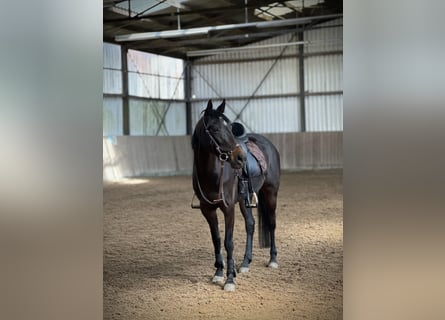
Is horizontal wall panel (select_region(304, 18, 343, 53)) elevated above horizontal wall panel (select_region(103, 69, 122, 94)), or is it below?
above

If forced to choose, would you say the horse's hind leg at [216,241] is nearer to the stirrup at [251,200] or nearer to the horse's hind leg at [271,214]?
the stirrup at [251,200]

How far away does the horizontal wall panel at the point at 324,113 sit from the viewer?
18.6 m

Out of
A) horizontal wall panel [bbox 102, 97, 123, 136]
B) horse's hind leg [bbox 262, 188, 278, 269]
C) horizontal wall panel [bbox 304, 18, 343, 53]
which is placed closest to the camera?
horse's hind leg [bbox 262, 188, 278, 269]

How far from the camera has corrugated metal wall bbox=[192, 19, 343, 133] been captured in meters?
18.7

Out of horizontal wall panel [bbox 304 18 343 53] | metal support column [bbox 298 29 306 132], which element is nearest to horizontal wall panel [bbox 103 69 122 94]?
metal support column [bbox 298 29 306 132]

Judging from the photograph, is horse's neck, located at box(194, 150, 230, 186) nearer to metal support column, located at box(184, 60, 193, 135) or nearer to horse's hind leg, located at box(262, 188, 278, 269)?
horse's hind leg, located at box(262, 188, 278, 269)

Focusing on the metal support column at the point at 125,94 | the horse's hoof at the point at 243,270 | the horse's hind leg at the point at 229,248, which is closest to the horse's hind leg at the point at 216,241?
the horse's hind leg at the point at 229,248

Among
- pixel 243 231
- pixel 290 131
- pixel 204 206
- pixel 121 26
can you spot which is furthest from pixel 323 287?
pixel 290 131

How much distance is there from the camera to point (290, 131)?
19.5 m

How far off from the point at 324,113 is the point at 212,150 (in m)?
15.5

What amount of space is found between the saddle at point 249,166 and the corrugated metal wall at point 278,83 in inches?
557

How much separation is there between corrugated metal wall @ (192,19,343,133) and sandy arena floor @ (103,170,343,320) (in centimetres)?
1060

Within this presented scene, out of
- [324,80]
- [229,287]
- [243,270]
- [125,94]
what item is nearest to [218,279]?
[229,287]
